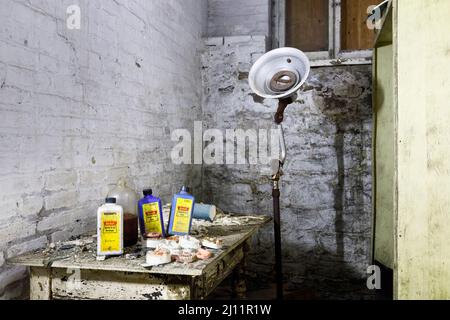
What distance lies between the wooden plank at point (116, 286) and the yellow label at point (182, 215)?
1.35 ft

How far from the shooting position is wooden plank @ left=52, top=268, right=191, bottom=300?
1.47m

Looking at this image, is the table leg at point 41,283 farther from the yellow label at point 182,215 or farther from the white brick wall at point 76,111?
the yellow label at point 182,215

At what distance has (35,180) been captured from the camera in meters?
1.79

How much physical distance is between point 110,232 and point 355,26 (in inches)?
120

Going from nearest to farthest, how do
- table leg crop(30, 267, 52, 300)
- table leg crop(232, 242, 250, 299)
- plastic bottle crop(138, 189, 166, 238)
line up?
table leg crop(30, 267, 52, 300), plastic bottle crop(138, 189, 166, 238), table leg crop(232, 242, 250, 299)

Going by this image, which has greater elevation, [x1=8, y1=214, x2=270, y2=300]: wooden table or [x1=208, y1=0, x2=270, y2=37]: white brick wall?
[x1=208, y1=0, x2=270, y2=37]: white brick wall

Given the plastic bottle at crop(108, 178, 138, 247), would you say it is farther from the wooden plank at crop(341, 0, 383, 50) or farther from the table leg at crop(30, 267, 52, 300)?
the wooden plank at crop(341, 0, 383, 50)

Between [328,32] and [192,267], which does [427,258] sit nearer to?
[192,267]

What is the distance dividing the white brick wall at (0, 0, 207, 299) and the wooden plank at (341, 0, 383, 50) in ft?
5.30

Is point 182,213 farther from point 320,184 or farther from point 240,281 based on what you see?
point 320,184

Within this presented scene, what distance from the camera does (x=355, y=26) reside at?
3688mm

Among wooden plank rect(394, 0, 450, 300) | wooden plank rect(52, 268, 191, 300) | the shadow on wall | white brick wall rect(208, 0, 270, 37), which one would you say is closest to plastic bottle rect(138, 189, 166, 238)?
wooden plank rect(52, 268, 191, 300)

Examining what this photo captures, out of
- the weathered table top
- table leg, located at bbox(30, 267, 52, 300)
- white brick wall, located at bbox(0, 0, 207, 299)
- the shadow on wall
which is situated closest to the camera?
the weathered table top

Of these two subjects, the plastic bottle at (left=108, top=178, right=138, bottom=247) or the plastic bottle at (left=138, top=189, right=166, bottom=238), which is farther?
the plastic bottle at (left=138, top=189, right=166, bottom=238)
